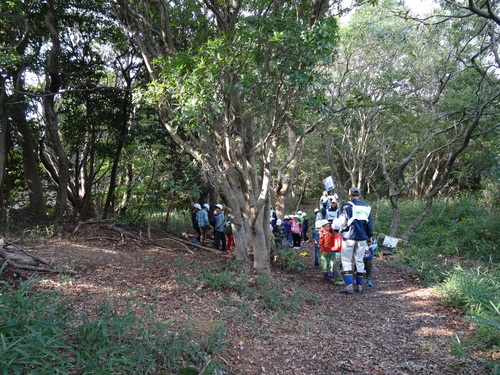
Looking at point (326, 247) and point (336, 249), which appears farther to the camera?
point (326, 247)

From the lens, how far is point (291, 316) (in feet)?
19.1

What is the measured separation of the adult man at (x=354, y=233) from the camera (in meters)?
7.16

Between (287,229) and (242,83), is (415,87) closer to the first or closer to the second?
(287,229)

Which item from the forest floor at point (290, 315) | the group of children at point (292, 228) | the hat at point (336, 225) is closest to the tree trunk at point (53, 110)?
the forest floor at point (290, 315)

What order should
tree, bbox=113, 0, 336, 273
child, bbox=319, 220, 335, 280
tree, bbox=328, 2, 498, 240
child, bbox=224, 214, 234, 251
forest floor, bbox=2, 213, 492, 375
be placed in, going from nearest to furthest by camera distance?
Answer: forest floor, bbox=2, 213, 492, 375, tree, bbox=113, 0, 336, 273, child, bbox=319, 220, 335, 280, child, bbox=224, 214, 234, 251, tree, bbox=328, 2, 498, 240

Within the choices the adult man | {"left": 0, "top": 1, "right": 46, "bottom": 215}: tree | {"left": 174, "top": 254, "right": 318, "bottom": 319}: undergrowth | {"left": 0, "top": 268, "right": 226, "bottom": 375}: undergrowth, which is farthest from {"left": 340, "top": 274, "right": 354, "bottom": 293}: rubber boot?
{"left": 0, "top": 1, "right": 46, "bottom": 215}: tree

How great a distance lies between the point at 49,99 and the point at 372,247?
9224 mm

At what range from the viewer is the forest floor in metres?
4.28

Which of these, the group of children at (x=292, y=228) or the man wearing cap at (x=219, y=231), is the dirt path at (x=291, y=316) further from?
the group of children at (x=292, y=228)

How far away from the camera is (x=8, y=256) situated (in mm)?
5297

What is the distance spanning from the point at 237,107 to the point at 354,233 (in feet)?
11.4

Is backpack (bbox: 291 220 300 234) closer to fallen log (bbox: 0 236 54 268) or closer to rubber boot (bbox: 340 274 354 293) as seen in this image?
rubber boot (bbox: 340 274 354 293)

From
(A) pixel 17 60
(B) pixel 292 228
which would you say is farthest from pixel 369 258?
(A) pixel 17 60

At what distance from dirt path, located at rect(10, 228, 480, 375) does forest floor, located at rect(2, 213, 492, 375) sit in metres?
0.01
